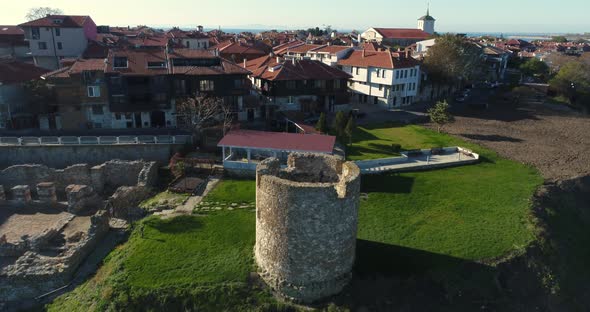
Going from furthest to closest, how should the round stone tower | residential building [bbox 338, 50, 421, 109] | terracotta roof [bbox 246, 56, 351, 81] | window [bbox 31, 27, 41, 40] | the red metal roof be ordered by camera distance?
residential building [bbox 338, 50, 421, 109], window [bbox 31, 27, 41, 40], terracotta roof [bbox 246, 56, 351, 81], the red metal roof, the round stone tower

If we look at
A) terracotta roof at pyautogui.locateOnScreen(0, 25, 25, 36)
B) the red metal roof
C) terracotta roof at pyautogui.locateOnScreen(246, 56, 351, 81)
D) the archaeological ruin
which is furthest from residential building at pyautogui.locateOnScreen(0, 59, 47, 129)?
terracotta roof at pyautogui.locateOnScreen(246, 56, 351, 81)

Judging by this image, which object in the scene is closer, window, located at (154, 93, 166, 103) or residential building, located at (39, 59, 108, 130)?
residential building, located at (39, 59, 108, 130)

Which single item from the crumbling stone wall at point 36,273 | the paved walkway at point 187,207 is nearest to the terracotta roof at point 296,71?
the paved walkway at point 187,207

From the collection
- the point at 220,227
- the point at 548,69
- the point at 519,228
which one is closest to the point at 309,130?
the point at 220,227

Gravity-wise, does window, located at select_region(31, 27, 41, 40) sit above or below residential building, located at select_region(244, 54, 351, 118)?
above

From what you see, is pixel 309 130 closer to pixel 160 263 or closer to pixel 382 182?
pixel 382 182

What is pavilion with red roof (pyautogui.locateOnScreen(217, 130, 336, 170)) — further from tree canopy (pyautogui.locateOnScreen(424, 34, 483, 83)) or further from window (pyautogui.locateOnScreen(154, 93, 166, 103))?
tree canopy (pyautogui.locateOnScreen(424, 34, 483, 83))

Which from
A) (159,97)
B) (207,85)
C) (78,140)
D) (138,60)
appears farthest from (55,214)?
(207,85)
